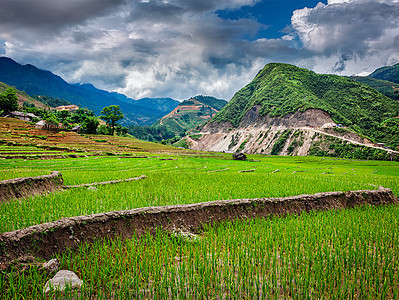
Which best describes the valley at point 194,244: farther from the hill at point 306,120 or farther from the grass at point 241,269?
the hill at point 306,120

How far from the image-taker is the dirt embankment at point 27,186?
8031mm

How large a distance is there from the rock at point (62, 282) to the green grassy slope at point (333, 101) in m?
145

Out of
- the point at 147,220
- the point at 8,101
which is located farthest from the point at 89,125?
the point at 147,220

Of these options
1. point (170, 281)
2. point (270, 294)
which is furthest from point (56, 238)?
point (270, 294)

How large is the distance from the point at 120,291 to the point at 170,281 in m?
0.74

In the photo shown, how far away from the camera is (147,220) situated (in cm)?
558

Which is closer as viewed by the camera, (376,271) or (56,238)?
(376,271)

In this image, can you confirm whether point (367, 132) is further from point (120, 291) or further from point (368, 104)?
point (120, 291)

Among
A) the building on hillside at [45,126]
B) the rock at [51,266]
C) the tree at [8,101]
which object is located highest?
the tree at [8,101]

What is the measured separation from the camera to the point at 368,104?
143500mm

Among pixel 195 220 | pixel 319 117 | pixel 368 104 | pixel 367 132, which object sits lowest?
pixel 195 220

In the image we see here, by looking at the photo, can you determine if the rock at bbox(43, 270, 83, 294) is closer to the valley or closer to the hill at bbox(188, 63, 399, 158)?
the valley

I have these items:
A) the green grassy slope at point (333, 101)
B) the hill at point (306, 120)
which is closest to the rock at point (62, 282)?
the hill at point (306, 120)

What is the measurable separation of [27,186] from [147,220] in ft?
21.8
